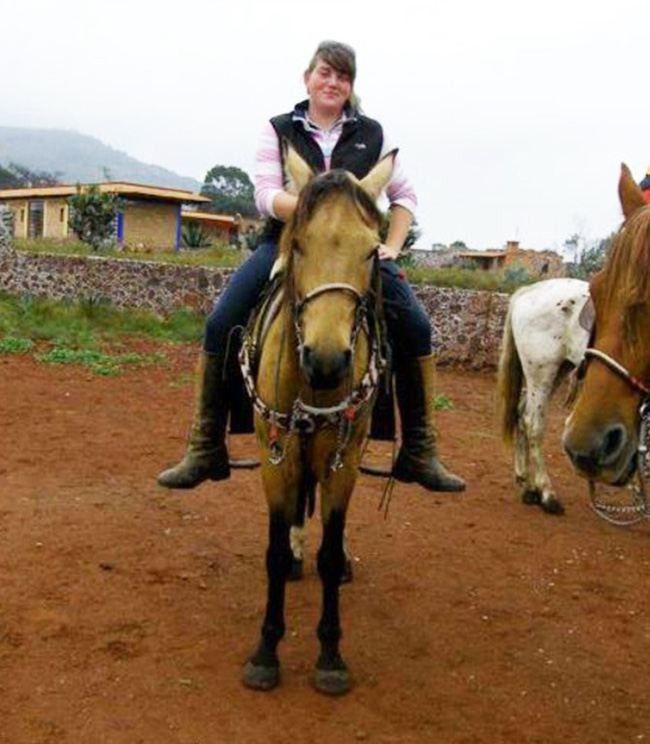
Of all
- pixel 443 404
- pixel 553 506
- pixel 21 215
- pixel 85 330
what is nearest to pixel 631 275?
pixel 553 506

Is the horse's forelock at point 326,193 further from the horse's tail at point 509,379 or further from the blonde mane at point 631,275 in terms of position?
the horse's tail at point 509,379

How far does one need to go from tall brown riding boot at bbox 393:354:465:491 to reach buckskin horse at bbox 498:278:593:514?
2592mm

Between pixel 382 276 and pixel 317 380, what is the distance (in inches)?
46.5

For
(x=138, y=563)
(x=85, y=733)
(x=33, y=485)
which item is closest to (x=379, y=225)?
(x=85, y=733)

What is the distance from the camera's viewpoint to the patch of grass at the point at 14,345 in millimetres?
12234

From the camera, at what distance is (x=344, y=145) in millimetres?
3988

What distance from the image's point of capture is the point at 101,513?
579 centimetres

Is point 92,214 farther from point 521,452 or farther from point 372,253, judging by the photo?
point 372,253

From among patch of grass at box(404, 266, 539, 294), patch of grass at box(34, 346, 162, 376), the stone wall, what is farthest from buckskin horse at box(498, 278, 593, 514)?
patch of grass at box(404, 266, 539, 294)

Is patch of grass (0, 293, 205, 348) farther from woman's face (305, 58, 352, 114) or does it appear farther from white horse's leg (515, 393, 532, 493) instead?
woman's face (305, 58, 352, 114)

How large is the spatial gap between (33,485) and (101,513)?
84cm

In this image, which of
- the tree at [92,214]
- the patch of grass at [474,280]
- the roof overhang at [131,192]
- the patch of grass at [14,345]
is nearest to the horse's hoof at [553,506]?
the patch of grass at [14,345]

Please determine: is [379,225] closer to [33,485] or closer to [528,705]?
[528,705]

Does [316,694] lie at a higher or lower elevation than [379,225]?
lower
